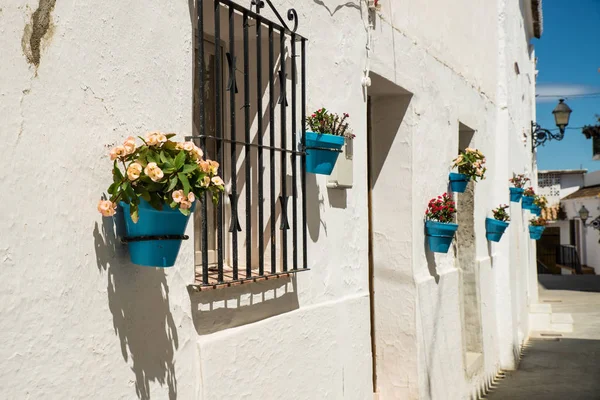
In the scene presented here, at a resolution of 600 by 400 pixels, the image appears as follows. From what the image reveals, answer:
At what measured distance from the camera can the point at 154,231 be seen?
229cm

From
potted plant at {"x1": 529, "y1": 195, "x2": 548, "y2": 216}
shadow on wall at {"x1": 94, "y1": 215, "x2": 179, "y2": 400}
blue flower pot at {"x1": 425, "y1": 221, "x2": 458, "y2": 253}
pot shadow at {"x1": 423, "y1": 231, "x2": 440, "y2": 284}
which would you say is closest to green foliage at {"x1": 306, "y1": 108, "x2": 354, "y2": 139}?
shadow on wall at {"x1": 94, "y1": 215, "x2": 179, "y2": 400}

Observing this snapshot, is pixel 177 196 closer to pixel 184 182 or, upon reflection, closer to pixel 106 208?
pixel 184 182

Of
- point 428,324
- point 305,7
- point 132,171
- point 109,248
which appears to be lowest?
point 428,324

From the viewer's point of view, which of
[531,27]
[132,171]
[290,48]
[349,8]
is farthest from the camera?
[531,27]

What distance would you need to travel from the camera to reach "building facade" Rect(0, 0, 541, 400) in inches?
82.4

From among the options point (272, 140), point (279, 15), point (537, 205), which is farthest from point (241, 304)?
point (537, 205)

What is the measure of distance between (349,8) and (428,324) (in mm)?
2643

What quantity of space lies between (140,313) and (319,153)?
4.90 ft

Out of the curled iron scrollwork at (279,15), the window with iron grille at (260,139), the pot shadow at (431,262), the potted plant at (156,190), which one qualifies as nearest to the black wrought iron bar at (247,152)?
the window with iron grille at (260,139)

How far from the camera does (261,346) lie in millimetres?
3213

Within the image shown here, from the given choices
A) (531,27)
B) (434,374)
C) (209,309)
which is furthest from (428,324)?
(531,27)

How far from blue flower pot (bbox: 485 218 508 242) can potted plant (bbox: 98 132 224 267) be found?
6307 mm

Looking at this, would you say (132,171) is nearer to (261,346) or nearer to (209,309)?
(209,309)

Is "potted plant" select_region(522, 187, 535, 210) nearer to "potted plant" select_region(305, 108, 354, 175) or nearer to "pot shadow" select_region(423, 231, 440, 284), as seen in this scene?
"pot shadow" select_region(423, 231, 440, 284)
